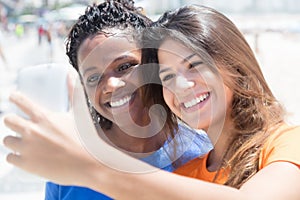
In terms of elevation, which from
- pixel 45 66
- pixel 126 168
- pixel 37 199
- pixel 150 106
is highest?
pixel 126 168

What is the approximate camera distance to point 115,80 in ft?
3.62

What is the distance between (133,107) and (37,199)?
2.09 meters

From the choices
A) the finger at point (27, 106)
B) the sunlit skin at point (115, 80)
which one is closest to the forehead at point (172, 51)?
the sunlit skin at point (115, 80)

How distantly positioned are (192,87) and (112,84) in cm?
20

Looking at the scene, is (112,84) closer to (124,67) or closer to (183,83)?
(124,67)

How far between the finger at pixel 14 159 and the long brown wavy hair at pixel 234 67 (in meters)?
0.57

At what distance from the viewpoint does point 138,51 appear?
118cm

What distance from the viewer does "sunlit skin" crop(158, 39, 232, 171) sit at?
1.00 m

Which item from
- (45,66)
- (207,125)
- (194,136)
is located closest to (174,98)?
(207,125)

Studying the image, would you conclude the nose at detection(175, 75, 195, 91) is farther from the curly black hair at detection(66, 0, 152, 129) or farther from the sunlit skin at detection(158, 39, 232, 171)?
the curly black hair at detection(66, 0, 152, 129)

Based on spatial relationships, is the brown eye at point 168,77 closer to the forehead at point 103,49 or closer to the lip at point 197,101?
the lip at point 197,101

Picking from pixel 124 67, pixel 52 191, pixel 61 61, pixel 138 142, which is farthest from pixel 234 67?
pixel 61 61

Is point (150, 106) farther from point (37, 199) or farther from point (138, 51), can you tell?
point (37, 199)

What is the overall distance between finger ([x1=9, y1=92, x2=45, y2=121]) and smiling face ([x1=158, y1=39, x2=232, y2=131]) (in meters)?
0.52
